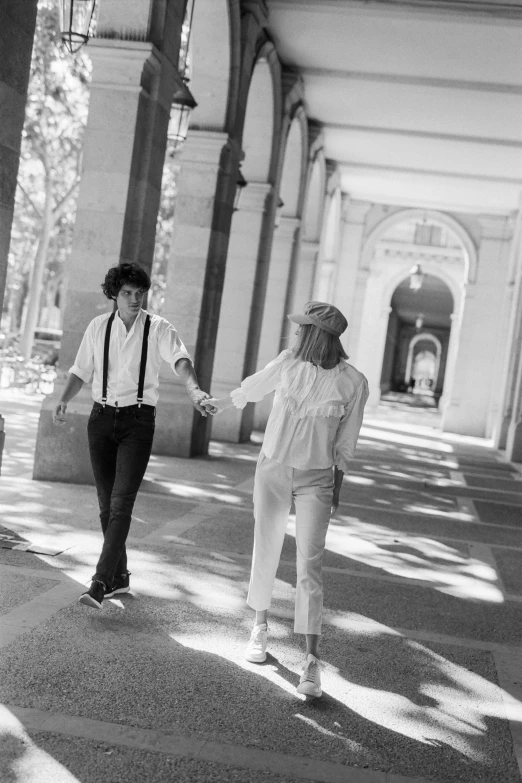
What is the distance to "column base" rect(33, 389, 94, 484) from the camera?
8820 millimetres

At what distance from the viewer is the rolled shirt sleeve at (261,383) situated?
14.4 feet

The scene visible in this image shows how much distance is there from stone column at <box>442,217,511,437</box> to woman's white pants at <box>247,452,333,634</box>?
21751 millimetres

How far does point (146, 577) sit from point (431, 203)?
20729 millimetres

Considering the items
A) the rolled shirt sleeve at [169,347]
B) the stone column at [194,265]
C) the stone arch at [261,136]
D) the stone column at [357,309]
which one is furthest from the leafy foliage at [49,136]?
the rolled shirt sleeve at [169,347]

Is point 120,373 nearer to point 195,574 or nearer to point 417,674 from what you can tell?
point 195,574

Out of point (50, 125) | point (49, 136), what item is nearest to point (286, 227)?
point (50, 125)

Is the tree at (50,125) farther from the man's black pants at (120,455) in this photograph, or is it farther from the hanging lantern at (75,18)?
the man's black pants at (120,455)

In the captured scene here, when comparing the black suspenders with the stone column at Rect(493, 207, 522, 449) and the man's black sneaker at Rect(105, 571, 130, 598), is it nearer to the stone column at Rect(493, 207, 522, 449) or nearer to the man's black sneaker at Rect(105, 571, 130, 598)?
the man's black sneaker at Rect(105, 571, 130, 598)

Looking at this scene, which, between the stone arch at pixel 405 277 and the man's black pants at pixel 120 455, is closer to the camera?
the man's black pants at pixel 120 455

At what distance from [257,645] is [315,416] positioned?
3.50ft

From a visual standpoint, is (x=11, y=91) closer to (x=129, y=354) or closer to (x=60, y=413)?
(x=129, y=354)

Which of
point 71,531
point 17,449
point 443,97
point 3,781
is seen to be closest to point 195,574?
point 71,531

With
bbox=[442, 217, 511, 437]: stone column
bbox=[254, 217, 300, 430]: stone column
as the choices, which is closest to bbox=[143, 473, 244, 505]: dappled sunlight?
bbox=[254, 217, 300, 430]: stone column

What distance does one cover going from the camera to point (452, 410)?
2575 centimetres
